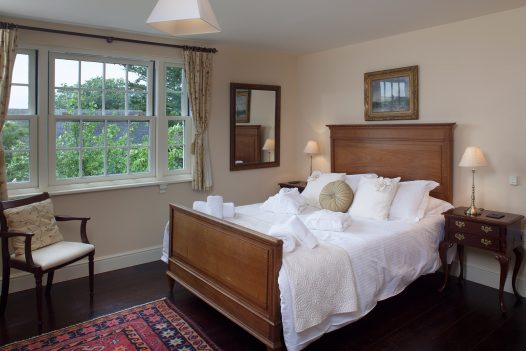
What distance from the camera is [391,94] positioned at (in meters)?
4.45

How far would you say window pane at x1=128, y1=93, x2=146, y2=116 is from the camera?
4379 mm

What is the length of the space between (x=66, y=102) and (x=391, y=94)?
3.48 meters

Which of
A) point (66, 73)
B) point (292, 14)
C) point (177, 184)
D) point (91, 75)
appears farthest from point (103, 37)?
point (292, 14)

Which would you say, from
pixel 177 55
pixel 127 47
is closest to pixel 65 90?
pixel 127 47

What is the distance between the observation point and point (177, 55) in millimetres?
4566

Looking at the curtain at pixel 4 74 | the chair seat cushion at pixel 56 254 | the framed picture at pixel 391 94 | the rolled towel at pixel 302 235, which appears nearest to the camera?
the rolled towel at pixel 302 235

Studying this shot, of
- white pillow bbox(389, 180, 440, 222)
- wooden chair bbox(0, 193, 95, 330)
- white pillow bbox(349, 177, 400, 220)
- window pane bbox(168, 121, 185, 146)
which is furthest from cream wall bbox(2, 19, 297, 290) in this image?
white pillow bbox(389, 180, 440, 222)

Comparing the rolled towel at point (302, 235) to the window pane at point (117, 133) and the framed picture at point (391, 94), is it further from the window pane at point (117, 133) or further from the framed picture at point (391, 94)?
the window pane at point (117, 133)

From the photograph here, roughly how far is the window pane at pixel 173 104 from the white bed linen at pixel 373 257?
159 cm

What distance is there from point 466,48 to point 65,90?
398 centimetres

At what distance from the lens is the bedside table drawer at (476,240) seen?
326cm

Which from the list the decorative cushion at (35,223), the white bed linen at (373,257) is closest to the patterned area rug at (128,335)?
the white bed linen at (373,257)

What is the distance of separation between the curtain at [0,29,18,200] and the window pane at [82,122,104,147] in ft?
2.47

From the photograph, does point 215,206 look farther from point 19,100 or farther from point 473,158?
point 473,158
